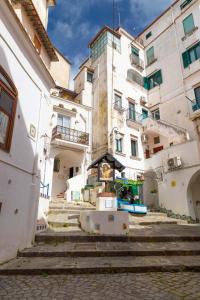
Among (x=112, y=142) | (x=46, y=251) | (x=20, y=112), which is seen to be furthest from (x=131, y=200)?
(x=20, y=112)

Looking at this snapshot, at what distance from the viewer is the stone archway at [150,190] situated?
1836 centimetres

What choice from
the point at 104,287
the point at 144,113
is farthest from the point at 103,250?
the point at 144,113

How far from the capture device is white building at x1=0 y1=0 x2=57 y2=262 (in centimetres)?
548

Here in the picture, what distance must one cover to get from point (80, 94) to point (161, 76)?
361 inches

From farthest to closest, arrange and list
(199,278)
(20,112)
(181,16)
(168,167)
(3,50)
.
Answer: (181,16)
(168,167)
(20,112)
(3,50)
(199,278)

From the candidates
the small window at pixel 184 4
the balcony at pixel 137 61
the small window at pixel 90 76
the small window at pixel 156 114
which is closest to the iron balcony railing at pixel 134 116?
the small window at pixel 156 114

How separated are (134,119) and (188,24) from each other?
1111cm

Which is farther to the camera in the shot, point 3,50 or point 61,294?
point 3,50

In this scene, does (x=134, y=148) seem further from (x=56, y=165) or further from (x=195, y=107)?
(x=56, y=165)

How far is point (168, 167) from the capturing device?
16.0 m

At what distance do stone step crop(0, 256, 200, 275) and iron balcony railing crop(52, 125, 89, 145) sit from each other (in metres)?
12.0

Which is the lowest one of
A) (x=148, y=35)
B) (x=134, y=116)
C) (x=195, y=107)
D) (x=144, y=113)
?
(x=195, y=107)

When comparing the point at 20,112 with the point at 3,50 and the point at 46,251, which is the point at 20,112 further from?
the point at 46,251

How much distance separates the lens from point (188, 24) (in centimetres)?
2081
